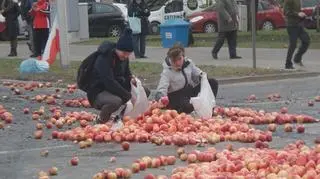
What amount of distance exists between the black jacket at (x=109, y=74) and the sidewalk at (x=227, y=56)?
8.52 m

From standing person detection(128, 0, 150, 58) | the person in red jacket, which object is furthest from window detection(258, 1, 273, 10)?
the person in red jacket

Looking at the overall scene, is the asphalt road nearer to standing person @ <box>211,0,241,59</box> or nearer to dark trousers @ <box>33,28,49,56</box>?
standing person @ <box>211,0,241,59</box>

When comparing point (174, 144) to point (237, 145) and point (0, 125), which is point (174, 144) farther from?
point (0, 125)

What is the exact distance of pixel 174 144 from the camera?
8383 millimetres

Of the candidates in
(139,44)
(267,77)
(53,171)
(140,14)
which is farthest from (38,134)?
(139,44)

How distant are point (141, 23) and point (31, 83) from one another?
17.1ft

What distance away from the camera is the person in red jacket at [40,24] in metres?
19.7

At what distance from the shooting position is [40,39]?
65.4ft

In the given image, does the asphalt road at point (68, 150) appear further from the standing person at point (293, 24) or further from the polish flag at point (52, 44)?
the polish flag at point (52, 44)

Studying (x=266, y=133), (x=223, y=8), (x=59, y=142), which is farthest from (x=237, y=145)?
(x=223, y=8)

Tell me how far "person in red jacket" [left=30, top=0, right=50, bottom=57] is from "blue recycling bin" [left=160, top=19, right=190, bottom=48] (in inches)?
204

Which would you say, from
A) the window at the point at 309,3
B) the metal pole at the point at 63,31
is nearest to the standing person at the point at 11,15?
the metal pole at the point at 63,31

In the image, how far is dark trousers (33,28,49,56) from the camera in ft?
64.9

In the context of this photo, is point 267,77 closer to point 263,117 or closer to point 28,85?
point 28,85
